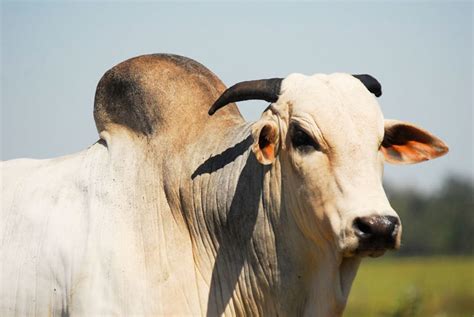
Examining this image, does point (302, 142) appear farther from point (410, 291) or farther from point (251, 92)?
point (410, 291)

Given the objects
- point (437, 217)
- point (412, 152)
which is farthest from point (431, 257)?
point (412, 152)

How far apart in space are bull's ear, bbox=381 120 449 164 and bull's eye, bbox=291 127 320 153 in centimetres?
71

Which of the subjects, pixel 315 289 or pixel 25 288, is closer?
pixel 315 289

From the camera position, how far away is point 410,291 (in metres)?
12.8

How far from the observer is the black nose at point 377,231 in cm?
595

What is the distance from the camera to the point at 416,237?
84375 mm

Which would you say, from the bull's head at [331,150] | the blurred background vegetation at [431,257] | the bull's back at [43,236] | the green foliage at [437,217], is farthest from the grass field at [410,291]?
the bull's back at [43,236]

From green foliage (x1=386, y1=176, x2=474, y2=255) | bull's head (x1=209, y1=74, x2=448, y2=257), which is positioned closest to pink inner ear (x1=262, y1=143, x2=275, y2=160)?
bull's head (x1=209, y1=74, x2=448, y2=257)

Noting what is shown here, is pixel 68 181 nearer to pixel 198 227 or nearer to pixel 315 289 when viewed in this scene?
pixel 198 227

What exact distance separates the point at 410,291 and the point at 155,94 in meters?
6.54

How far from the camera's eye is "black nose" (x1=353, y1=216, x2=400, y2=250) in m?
5.95

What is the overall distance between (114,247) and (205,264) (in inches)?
24.4

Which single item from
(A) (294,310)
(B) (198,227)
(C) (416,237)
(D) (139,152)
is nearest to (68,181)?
(D) (139,152)

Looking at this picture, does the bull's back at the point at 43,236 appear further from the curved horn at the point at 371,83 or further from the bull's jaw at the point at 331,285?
the curved horn at the point at 371,83
